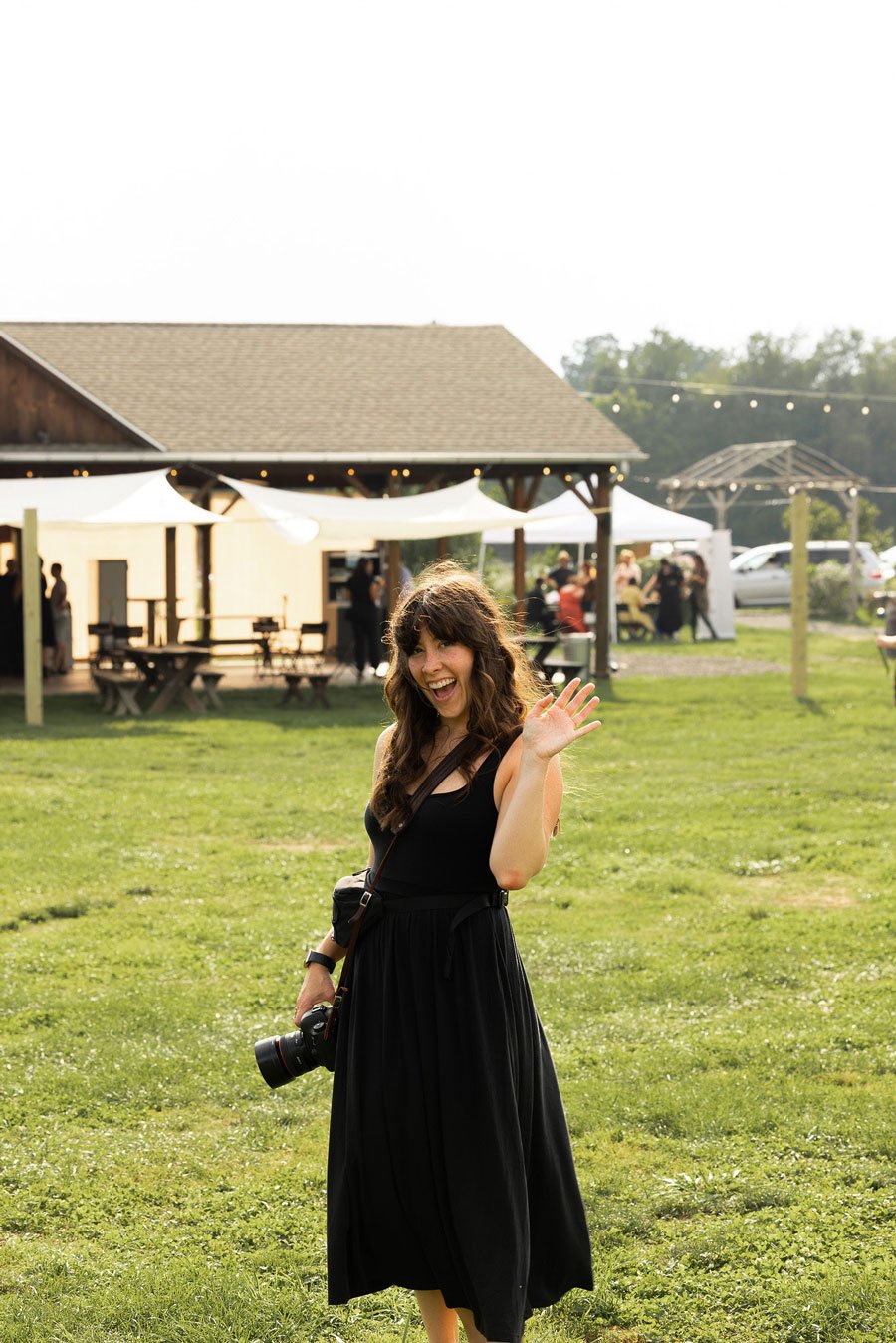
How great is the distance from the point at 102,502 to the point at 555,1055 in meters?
13.3

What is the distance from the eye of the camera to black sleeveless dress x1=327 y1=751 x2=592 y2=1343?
3137mm

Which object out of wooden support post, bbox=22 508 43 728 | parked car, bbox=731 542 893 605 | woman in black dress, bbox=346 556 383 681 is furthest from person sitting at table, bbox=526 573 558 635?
wooden support post, bbox=22 508 43 728

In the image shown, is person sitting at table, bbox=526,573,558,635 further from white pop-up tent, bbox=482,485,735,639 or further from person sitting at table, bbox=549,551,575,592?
white pop-up tent, bbox=482,485,735,639

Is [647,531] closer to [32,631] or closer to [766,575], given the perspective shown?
[766,575]

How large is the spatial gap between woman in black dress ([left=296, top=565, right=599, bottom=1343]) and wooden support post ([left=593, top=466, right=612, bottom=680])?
741 inches

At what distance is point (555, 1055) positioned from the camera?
5.81 m

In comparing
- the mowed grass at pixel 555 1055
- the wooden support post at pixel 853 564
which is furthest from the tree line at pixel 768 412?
the mowed grass at pixel 555 1055

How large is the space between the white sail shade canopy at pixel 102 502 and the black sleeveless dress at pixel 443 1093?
47.8 feet

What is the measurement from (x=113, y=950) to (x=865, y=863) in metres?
4.31

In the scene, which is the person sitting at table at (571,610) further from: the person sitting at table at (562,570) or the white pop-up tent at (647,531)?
the person sitting at table at (562,570)

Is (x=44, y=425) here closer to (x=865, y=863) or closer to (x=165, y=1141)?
(x=865, y=863)

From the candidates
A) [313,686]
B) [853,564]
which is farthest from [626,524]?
[853,564]

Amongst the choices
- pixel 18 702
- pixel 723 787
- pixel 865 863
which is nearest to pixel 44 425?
pixel 18 702

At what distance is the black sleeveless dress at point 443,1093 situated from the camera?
314 cm
